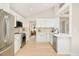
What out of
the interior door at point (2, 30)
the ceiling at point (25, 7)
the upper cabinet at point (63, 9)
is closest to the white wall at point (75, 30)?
the upper cabinet at point (63, 9)

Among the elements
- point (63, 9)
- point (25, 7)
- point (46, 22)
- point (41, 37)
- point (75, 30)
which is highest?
point (25, 7)

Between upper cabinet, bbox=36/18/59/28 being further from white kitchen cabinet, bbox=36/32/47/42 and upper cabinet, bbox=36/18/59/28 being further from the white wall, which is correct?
the white wall

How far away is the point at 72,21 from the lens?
4129mm

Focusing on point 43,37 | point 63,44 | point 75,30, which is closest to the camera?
point 75,30

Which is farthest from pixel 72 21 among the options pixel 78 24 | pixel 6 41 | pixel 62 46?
pixel 6 41

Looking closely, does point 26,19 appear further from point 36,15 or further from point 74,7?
point 74,7

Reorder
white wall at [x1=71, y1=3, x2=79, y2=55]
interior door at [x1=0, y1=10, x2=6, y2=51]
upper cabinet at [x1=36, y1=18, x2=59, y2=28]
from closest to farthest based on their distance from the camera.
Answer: interior door at [x1=0, y1=10, x2=6, y2=51] → white wall at [x1=71, y1=3, x2=79, y2=55] → upper cabinet at [x1=36, y1=18, x2=59, y2=28]

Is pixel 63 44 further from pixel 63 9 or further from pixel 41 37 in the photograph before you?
pixel 41 37

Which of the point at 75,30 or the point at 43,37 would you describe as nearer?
the point at 75,30

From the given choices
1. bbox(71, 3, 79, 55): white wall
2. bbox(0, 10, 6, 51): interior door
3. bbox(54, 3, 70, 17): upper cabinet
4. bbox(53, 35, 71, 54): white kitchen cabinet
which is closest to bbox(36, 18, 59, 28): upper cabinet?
bbox(54, 3, 70, 17): upper cabinet

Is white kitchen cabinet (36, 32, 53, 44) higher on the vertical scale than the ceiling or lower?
lower

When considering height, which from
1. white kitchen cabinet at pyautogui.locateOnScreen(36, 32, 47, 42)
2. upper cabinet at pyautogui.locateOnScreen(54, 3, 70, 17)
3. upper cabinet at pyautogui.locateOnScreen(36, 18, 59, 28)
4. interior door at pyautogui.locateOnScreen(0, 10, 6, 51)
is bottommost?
white kitchen cabinet at pyautogui.locateOnScreen(36, 32, 47, 42)

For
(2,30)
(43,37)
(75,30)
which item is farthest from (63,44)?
(43,37)

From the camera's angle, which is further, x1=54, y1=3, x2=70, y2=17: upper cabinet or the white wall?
x1=54, y1=3, x2=70, y2=17: upper cabinet
